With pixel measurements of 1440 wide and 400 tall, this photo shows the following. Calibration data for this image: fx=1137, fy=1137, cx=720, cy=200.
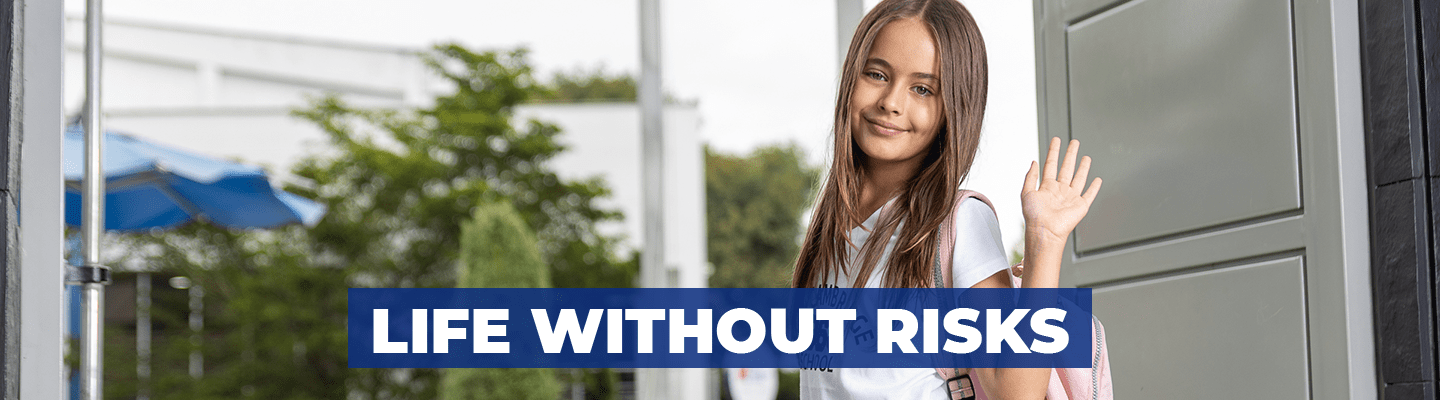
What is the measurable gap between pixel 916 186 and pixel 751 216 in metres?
20.9

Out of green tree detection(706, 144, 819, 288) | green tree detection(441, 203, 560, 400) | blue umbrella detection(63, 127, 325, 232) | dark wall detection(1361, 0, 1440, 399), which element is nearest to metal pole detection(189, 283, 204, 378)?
green tree detection(441, 203, 560, 400)

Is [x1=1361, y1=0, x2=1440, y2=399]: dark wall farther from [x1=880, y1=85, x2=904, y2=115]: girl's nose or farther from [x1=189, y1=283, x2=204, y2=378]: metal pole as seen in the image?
[x1=189, y1=283, x2=204, y2=378]: metal pole

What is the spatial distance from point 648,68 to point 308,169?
6952mm

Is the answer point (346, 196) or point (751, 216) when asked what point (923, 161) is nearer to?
point (346, 196)

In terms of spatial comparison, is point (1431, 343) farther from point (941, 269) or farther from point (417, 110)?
point (417, 110)

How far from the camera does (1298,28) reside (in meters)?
1.27

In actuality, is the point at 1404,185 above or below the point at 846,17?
below

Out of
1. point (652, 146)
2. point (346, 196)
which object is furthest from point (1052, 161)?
point (346, 196)

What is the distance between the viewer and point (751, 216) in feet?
72.4

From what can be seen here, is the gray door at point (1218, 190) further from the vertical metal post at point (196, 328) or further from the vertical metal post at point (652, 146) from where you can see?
the vertical metal post at point (196, 328)

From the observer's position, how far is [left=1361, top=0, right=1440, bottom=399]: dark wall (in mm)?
1092

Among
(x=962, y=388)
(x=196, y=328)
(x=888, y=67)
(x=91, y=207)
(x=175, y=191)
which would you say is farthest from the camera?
(x=196, y=328)

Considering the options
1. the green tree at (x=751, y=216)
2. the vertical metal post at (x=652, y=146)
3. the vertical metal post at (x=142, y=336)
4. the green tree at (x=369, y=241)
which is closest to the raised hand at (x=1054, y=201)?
the vertical metal post at (x=652, y=146)

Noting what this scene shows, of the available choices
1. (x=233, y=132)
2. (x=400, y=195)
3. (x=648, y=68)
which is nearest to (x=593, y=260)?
(x=400, y=195)
